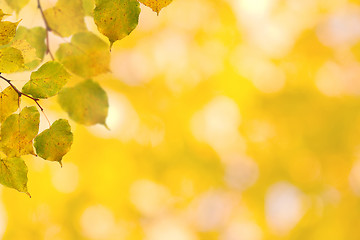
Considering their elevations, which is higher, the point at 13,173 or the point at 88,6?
the point at 88,6

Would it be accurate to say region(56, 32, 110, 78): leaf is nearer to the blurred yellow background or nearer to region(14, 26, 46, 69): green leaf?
region(14, 26, 46, 69): green leaf

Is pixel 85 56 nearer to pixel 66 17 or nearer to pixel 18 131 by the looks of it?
pixel 66 17

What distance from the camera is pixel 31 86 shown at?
1.55ft

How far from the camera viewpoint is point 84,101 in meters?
0.61

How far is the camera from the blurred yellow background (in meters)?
2.39

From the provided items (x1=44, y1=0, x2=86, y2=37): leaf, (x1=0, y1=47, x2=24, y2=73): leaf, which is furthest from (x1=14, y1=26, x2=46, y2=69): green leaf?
(x1=0, y1=47, x2=24, y2=73): leaf

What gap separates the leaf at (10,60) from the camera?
46 cm

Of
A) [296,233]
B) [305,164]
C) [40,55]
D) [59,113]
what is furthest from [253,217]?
[40,55]

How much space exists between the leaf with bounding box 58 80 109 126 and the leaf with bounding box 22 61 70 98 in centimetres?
12

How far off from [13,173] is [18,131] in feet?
0.14

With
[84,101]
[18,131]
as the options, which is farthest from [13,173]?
[84,101]

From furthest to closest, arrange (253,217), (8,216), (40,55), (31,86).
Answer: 1. (253,217)
2. (8,216)
3. (40,55)
4. (31,86)

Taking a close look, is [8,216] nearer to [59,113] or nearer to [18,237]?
[18,237]

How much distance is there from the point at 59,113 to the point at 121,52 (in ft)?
1.78
